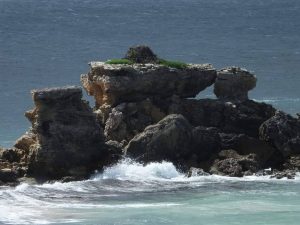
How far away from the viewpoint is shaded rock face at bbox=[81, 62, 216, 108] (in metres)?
52.2

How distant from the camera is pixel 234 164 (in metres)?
49.8

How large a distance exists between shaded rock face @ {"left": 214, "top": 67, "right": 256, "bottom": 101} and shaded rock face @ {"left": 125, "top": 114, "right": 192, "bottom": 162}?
17.2ft

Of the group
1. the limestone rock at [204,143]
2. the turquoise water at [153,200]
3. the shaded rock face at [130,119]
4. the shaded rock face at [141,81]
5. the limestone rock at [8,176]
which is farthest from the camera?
the shaded rock face at [141,81]

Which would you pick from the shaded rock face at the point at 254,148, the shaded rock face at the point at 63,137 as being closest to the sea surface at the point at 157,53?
the shaded rock face at the point at 63,137

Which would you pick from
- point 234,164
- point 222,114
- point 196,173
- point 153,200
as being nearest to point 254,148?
point 234,164

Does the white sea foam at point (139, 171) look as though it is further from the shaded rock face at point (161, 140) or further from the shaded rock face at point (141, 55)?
the shaded rock face at point (141, 55)

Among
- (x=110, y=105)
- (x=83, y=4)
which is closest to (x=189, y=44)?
(x=83, y=4)

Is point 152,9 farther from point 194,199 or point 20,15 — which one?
point 194,199

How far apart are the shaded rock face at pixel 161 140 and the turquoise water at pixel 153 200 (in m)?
0.47

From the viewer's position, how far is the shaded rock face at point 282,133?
50.9 m

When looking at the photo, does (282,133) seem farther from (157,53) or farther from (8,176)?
(157,53)

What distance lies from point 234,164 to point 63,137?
7.75 metres

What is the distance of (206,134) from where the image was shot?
2002 inches

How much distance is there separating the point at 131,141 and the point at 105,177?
204 centimetres
